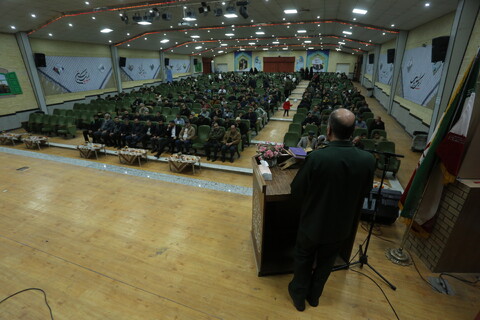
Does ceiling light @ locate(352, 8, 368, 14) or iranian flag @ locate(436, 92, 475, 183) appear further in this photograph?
ceiling light @ locate(352, 8, 368, 14)

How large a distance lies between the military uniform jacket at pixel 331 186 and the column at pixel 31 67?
14673 millimetres

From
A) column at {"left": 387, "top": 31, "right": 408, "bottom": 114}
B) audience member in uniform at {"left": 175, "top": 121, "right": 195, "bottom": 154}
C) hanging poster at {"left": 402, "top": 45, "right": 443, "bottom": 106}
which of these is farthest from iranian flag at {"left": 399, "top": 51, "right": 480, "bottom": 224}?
column at {"left": 387, "top": 31, "right": 408, "bottom": 114}

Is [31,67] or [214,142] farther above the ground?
[31,67]

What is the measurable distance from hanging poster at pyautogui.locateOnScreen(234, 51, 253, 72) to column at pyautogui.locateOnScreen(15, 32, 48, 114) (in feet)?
93.5

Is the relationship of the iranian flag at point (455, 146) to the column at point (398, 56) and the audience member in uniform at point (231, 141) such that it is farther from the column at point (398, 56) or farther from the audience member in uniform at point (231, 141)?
the column at point (398, 56)

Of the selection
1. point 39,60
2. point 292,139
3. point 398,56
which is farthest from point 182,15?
point 398,56

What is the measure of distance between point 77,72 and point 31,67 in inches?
120

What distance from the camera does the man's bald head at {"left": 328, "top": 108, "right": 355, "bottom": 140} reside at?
5.90 ft

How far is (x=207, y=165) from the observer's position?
6359 mm

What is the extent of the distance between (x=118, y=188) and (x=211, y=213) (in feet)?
7.74

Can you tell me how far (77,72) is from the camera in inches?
559

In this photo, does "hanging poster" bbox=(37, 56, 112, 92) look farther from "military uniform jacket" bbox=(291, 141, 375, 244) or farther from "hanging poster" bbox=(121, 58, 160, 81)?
"military uniform jacket" bbox=(291, 141, 375, 244)

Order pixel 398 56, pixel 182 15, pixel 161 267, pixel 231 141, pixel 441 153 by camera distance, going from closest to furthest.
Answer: pixel 441 153 → pixel 161 267 → pixel 231 141 → pixel 182 15 → pixel 398 56

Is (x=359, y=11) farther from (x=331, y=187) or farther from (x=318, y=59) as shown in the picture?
(x=318, y=59)
